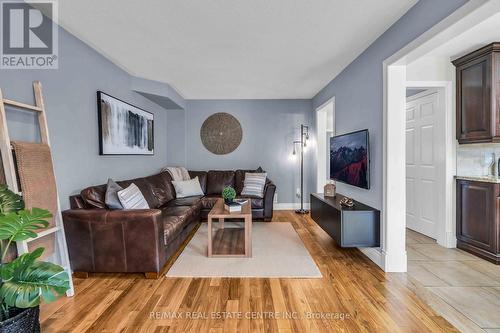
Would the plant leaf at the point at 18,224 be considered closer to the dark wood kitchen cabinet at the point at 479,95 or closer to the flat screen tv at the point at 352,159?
the flat screen tv at the point at 352,159

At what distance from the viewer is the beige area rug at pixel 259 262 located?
2426 millimetres

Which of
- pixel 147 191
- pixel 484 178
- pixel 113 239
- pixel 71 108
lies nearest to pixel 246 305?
pixel 113 239

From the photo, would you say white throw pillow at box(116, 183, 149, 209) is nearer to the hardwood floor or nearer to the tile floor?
the hardwood floor

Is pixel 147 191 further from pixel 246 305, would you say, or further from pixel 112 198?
pixel 246 305

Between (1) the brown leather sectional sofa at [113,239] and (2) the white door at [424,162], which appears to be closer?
(1) the brown leather sectional sofa at [113,239]

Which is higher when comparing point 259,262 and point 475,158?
point 475,158

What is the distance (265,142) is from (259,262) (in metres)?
3.15

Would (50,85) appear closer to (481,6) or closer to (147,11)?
(147,11)

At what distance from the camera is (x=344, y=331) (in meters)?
1.64

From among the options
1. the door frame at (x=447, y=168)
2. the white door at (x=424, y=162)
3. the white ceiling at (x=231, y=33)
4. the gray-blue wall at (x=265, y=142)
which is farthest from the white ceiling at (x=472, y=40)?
the gray-blue wall at (x=265, y=142)

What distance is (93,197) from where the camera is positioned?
249 cm

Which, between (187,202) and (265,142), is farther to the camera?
(265,142)

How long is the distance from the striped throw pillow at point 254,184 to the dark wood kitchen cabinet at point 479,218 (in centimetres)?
290

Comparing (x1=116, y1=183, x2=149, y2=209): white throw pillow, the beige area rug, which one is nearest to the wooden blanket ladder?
(x1=116, y1=183, x2=149, y2=209): white throw pillow
